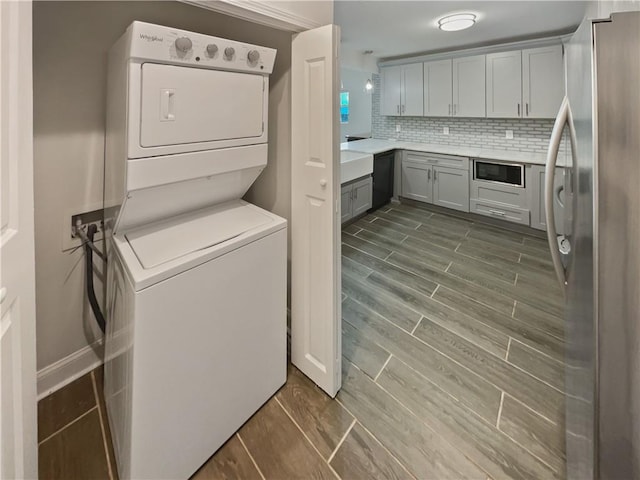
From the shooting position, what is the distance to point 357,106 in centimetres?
628

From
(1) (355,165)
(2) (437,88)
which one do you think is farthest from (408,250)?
(2) (437,88)

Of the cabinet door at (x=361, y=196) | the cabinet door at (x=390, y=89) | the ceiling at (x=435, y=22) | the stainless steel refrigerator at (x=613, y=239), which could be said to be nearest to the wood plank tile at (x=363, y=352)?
the stainless steel refrigerator at (x=613, y=239)

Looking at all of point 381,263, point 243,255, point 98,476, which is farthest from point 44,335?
point 381,263

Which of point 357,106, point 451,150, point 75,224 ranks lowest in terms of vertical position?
point 75,224

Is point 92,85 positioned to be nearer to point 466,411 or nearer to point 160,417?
Answer: point 160,417

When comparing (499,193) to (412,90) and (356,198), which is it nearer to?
(356,198)

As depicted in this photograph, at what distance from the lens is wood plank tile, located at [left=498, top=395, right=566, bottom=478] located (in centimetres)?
138

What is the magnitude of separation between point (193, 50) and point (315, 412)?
1.56 metres

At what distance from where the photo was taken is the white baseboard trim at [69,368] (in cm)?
163

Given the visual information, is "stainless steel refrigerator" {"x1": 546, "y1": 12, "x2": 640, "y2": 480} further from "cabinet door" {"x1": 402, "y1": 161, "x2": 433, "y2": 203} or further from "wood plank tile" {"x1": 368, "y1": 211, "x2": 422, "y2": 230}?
"cabinet door" {"x1": 402, "y1": 161, "x2": 433, "y2": 203}

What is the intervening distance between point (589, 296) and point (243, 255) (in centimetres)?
109

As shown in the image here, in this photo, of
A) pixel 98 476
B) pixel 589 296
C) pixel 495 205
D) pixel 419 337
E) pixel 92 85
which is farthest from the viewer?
pixel 495 205

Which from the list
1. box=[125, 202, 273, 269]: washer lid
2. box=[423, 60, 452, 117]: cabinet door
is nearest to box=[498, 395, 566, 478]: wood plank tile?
box=[125, 202, 273, 269]: washer lid

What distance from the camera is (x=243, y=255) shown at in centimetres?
135
